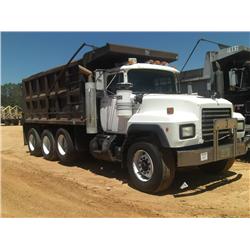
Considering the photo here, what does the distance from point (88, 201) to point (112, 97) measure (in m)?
2.69

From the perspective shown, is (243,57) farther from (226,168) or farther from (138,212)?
(138,212)

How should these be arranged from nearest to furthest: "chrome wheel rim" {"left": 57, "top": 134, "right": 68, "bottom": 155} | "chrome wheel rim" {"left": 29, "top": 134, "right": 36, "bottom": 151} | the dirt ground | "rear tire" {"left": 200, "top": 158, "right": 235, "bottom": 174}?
the dirt ground < "rear tire" {"left": 200, "top": 158, "right": 235, "bottom": 174} < "chrome wheel rim" {"left": 57, "top": 134, "right": 68, "bottom": 155} < "chrome wheel rim" {"left": 29, "top": 134, "right": 36, "bottom": 151}

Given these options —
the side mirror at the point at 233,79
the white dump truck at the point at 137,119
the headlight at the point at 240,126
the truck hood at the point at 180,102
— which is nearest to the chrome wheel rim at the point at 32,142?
the white dump truck at the point at 137,119

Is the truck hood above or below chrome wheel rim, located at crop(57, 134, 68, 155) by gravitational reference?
above

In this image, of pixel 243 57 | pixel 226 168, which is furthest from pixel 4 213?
pixel 243 57

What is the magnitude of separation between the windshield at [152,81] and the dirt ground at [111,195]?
2.03 metres

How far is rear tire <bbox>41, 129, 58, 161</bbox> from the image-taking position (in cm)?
1091

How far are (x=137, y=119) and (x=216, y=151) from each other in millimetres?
1631

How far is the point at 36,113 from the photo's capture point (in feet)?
40.2

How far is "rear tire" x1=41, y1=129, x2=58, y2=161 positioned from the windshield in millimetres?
4079

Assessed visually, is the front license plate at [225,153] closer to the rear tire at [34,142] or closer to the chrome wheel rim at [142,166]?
the chrome wheel rim at [142,166]

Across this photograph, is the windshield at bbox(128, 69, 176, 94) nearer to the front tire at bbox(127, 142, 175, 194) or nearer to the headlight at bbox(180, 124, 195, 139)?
the front tire at bbox(127, 142, 175, 194)

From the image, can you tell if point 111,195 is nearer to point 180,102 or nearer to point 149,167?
point 149,167

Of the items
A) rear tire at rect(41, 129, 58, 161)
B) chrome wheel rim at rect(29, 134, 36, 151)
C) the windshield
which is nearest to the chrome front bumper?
the windshield
